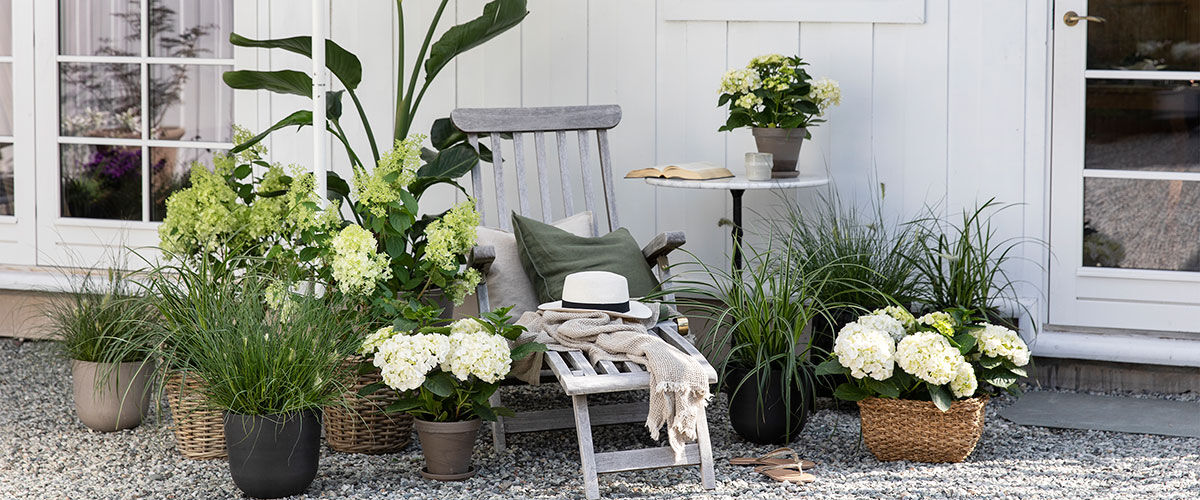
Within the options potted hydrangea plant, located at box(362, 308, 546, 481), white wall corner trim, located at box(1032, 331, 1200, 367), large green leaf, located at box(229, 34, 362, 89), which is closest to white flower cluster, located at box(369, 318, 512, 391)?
Answer: potted hydrangea plant, located at box(362, 308, 546, 481)

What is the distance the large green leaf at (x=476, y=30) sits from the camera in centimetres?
371

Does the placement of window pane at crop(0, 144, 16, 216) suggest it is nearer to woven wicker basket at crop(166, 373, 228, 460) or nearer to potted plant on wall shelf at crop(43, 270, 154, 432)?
potted plant on wall shelf at crop(43, 270, 154, 432)

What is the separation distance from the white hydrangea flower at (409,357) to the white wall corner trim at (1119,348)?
2161 millimetres

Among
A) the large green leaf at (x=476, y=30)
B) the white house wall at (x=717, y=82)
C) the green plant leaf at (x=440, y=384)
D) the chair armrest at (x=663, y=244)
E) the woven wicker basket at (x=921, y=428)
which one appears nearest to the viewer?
the green plant leaf at (x=440, y=384)

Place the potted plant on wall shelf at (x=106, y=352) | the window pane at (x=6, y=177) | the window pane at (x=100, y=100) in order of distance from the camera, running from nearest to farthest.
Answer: the potted plant on wall shelf at (x=106, y=352)
the window pane at (x=100, y=100)
the window pane at (x=6, y=177)

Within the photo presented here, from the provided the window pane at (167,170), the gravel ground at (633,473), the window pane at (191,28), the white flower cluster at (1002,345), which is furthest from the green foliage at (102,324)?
the white flower cluster at (1002,345)

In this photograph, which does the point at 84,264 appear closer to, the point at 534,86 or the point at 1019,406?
the point at 534,86

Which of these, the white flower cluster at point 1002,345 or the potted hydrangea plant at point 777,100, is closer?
the white flower cluster at point 1002,345

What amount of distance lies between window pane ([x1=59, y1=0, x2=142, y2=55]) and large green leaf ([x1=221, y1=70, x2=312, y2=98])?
1124 millimetres

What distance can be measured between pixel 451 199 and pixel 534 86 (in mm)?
532

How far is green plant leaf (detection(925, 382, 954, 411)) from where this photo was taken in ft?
9.93

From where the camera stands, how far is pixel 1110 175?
397cm

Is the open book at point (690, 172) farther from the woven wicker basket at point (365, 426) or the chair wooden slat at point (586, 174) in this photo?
the woven wicker basket at point (365, 426)

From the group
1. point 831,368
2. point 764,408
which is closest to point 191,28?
point 764,408
